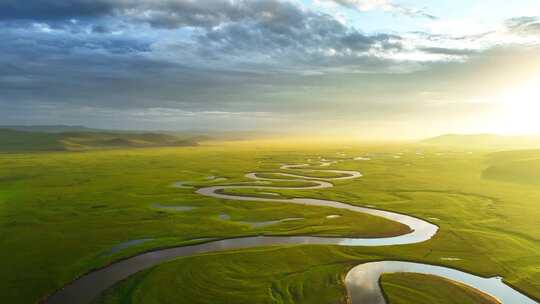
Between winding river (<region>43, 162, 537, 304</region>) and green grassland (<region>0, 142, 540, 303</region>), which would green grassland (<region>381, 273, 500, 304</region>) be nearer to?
winding river (<region>43, 162, 537, 304</region>)

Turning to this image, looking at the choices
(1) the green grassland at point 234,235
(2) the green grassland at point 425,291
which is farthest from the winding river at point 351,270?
(1) the green grassland at point 234,235

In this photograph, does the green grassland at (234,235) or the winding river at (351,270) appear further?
the green grassland at (234,235)

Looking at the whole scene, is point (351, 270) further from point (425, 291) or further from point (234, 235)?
point (234, 235)

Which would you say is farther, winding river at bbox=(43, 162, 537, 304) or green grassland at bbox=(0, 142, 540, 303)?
green grassland at bbox=(0, 142, 540, 303)


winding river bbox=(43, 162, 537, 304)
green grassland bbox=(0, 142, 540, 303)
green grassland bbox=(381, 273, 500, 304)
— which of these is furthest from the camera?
green grassland bbox=(0, 142, 540, 303)

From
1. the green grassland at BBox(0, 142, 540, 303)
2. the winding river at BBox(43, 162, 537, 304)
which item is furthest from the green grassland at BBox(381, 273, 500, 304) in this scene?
the green grassland at BBox(0, 142, 540, 303)

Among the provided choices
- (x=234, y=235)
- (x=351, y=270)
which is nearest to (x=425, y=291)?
(x=351, y=270)

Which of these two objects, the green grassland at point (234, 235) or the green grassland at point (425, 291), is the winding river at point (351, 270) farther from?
the green grassland at point (234, 235)

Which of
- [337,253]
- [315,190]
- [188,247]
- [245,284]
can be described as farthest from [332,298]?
[315,190]

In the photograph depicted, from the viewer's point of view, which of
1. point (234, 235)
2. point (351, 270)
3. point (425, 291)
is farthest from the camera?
point (234, 235)
